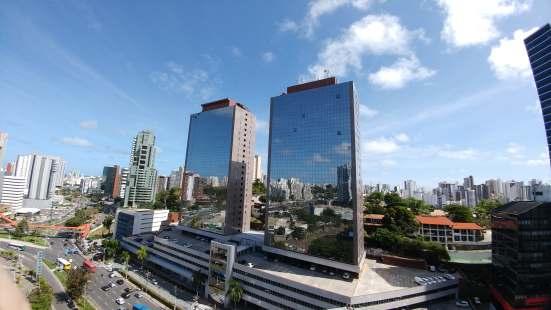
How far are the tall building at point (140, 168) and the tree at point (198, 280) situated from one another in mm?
121199

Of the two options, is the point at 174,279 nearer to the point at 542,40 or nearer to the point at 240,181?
the point at 240,181

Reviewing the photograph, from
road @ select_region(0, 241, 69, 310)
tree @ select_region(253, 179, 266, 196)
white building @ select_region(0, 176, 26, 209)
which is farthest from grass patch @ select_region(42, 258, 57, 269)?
white building @ select_region(0, 176, 26, 209)

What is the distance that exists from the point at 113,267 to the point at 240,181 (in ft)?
154

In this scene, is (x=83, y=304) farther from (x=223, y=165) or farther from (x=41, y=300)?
(x=223, y=165)

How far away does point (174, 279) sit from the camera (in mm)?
78062

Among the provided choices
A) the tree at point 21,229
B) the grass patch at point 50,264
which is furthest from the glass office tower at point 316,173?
the tree at point 21,229

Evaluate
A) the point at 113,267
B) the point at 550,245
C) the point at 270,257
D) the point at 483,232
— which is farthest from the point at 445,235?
the point at 113,267

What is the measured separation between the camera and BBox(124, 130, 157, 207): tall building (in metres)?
173

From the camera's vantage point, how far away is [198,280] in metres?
69.5

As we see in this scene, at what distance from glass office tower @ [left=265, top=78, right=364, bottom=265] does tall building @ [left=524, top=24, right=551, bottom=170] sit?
155 ft

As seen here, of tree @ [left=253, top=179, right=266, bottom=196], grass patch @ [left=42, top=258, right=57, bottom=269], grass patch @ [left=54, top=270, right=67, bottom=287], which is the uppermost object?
tree @ [left=253, top=179, right=266, bottom=196]

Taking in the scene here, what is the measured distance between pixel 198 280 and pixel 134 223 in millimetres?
52213

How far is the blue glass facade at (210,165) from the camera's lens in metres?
84.5

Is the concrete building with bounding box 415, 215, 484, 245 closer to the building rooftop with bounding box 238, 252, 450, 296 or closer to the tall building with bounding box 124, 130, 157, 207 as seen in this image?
the building rooftop with bounding box 238, 252, 450, 296
